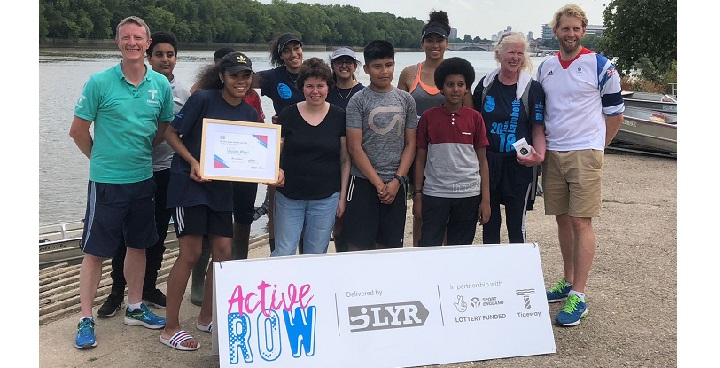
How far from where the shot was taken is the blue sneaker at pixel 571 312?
5121 mm

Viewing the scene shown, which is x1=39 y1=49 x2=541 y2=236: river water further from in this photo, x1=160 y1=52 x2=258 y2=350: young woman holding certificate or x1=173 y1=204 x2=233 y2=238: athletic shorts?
x1=173 y1=204 x2=233 y2=238: athletic shorts

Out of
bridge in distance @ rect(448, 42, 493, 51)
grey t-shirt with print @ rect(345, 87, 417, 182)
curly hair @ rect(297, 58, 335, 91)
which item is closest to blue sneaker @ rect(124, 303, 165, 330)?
grey t-shirt with print @ rect(345, 87, 417, 182)

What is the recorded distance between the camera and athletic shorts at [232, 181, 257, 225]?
5113 mm

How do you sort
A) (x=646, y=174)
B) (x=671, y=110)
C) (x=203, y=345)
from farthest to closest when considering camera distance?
(x=671, y=110) < (x=646, y=174) < (x=203, y=345)

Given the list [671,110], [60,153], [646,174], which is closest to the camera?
[646,174]

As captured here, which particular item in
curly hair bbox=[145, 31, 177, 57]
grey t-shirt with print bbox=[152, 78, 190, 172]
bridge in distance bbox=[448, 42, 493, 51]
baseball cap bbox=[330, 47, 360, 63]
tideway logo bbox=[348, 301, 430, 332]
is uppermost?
bridge in distance bbox=[448, 42, 493, 51]

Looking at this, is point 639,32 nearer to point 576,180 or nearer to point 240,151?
point 576,180

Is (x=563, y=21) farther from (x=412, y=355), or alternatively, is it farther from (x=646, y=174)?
(x=646, y=174)

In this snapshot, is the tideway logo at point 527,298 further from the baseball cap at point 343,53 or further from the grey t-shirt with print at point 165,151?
the grey t-shirt with print at point 165,151

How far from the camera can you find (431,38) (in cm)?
555

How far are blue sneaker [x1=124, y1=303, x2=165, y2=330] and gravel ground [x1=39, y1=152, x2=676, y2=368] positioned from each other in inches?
2.2

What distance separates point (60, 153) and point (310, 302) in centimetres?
2005

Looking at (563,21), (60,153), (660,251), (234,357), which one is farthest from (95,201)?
(60,153)

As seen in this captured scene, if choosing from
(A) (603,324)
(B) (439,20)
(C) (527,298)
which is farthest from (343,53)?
(A) (603,324)
